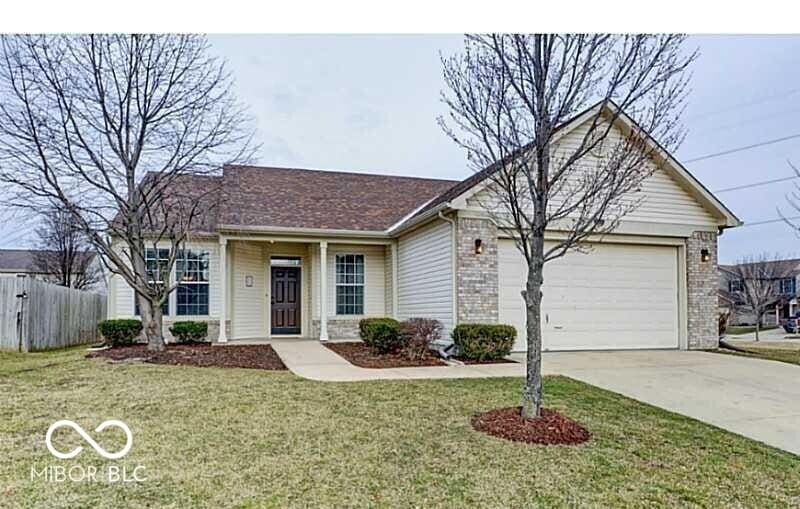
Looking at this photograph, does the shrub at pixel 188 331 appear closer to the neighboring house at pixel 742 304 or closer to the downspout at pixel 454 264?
the downspout at pixel 454 264

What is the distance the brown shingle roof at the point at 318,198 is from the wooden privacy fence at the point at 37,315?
4.12 meters

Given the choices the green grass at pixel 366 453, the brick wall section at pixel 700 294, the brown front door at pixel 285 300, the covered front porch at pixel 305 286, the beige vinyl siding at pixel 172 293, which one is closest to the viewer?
the green grass at pixel 366 453

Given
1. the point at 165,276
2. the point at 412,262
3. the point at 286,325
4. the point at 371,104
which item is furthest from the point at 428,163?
the point at 165,276

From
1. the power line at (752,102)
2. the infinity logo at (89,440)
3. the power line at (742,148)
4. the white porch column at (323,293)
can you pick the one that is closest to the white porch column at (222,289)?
the white porch column at (323,293)

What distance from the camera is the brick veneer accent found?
1312cm

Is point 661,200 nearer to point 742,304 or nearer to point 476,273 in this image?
point 476,273

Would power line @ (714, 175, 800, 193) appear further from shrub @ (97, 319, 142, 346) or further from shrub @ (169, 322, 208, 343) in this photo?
shrub @ (97, 319, 142, 346)

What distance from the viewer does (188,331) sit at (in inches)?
467

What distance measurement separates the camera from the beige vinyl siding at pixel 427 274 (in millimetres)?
10117

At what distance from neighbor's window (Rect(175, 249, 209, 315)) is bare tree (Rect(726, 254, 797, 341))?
1924 cm

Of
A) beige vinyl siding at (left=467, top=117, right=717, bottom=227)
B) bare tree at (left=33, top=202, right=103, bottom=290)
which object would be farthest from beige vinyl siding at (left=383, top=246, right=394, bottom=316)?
bare tree at (left=33, top=202, right=103, bottom=290)

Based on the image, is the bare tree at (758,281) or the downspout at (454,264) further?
the bare tree at (758,281)

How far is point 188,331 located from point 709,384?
987 cm
